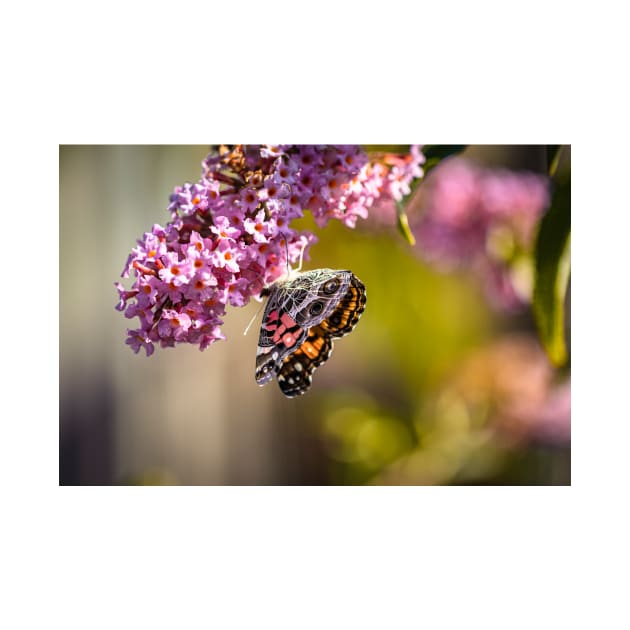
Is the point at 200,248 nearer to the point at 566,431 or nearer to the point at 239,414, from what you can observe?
the point at 566,431

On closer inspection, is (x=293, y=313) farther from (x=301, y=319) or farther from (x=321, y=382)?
(x=321, y=382)

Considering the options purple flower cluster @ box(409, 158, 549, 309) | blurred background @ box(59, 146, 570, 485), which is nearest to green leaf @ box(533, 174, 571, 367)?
purple flower cluster @ box(409, 158, 549, 309)

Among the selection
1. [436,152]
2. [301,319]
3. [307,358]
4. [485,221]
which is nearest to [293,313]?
[301,319]

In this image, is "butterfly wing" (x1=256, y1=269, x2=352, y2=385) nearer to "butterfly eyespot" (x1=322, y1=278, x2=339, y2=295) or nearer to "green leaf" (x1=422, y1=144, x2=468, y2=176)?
"butterfly eyespot" (x1=322, y1=278, x2=339, y2=295)

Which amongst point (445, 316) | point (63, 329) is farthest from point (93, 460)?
point (445, 316)

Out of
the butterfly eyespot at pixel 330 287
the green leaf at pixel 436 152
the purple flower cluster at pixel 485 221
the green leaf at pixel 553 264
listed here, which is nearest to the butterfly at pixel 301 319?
the butterfly eyespot at pixel 330 287

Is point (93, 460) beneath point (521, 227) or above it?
beneath

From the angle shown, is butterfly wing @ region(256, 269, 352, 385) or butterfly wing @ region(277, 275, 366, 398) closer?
butterfly wing @ region(256, 269, 352, 385)
